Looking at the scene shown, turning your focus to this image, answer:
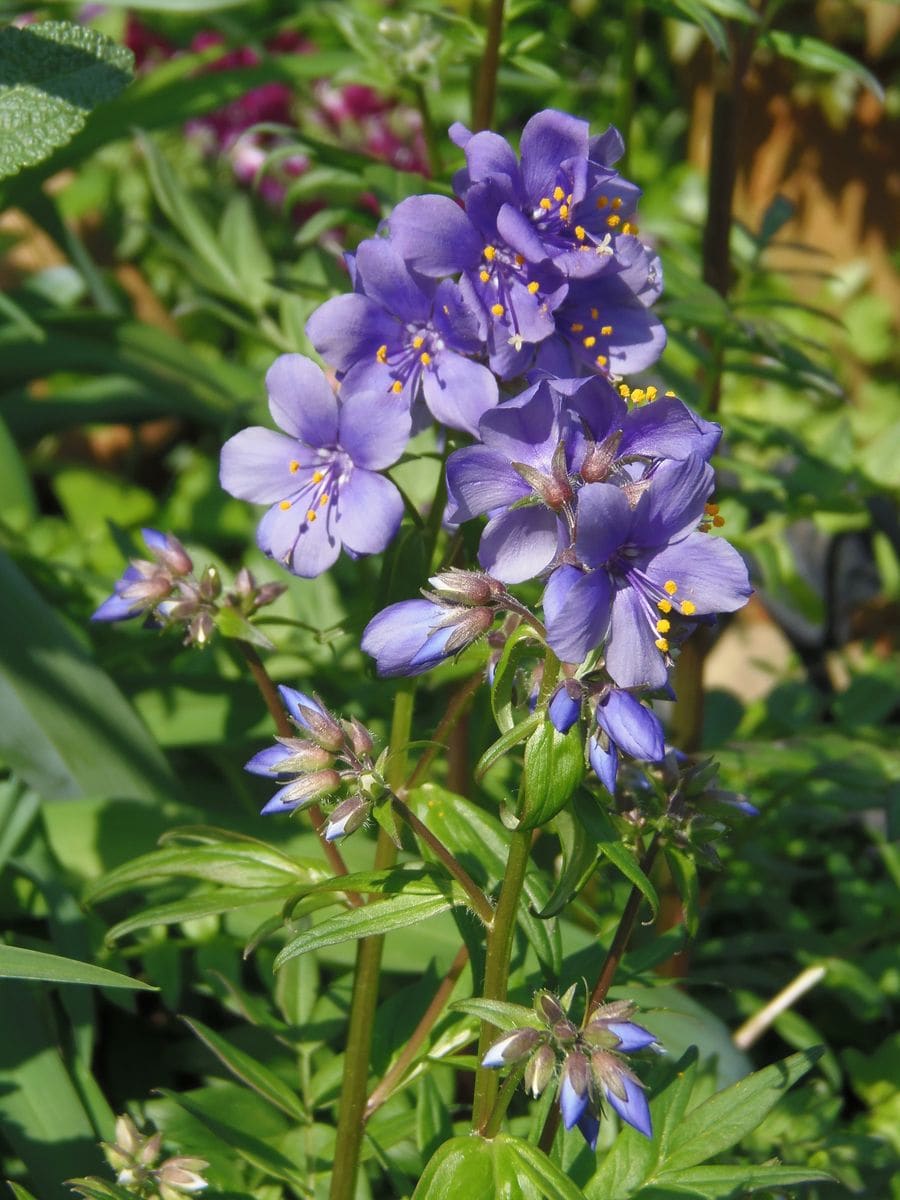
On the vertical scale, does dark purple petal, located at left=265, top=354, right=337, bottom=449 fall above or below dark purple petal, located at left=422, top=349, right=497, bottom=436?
below

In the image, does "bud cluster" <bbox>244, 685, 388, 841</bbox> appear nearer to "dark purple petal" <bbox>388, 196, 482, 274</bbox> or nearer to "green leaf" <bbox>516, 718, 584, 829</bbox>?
"green leaf" <bbox>516, 718, 584, 829</bbox>

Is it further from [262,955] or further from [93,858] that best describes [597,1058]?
[93,858]

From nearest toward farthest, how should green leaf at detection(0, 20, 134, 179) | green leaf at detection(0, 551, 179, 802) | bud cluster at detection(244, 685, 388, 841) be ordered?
bud cluster at detection(244, 685, 388, 841) < green leaf at detection(0, 20, 134, 179) < green leaf at detection(0, 551, 179, 802)

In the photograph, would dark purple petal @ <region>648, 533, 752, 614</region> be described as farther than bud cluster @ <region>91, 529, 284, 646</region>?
No

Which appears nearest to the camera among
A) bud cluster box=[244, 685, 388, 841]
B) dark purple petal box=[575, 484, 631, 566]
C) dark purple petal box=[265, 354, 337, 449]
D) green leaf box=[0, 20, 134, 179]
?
dark purple petal box=[575, 484, 631, 566]

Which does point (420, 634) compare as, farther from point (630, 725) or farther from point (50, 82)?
point (50, 82)

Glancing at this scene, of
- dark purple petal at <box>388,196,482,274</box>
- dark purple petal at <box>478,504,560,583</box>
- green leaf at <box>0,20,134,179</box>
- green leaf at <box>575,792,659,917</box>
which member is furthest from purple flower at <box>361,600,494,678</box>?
green leaf at <box>0,20,134,179</box>

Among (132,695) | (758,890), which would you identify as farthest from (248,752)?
(758,890)
